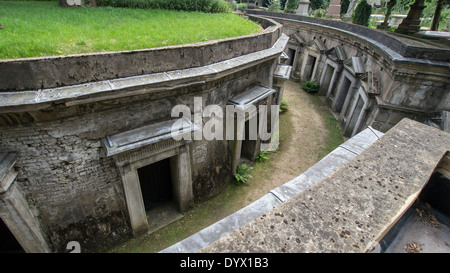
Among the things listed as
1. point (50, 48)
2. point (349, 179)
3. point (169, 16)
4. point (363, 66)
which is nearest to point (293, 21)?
point (363, 66)

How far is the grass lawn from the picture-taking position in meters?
4.57

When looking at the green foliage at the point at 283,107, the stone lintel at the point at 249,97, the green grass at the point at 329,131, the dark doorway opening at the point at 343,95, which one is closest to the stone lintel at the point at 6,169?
the stone lintel at the point at 249,97

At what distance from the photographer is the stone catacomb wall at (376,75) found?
7460 mm

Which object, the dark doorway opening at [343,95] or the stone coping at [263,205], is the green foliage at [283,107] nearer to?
the dark doorway opening at [343,95]

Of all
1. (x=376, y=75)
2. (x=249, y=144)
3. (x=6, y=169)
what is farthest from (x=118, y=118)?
(x=376, y=75)

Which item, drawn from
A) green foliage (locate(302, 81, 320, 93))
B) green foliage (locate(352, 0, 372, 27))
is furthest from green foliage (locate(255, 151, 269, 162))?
green foliage (locate(352, 0, 372, 27))

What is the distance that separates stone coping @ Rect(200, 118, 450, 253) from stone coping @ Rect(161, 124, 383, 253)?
16.2 inches

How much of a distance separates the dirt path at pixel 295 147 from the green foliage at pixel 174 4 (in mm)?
6716

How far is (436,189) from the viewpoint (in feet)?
7.37

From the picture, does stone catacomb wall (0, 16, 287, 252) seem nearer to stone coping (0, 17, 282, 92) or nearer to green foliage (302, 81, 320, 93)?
stone coping (0, 17, 282, 92)

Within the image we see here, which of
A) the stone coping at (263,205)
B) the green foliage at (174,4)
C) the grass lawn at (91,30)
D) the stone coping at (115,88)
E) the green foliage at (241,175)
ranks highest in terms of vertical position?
the green foliage at (174,4)

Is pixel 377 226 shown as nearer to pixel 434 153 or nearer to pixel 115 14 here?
pixel 434 153

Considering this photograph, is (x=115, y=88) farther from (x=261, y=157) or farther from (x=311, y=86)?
(x=311, y=86)

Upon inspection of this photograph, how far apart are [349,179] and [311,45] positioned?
16981mm
